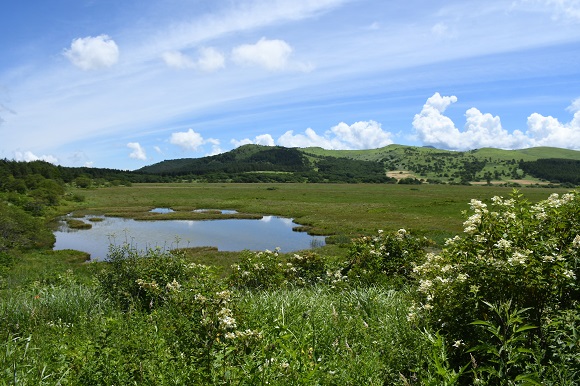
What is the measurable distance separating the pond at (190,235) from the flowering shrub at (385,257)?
21.5 m

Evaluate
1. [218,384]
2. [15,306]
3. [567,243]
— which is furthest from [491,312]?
[15,306]

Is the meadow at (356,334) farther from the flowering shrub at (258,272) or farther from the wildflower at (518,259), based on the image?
the flowering shrub at (258,272)

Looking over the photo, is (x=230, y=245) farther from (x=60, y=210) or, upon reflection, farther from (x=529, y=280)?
(x=60, y=210)

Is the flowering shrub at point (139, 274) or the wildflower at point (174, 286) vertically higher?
the wildflower at point (174, 286)

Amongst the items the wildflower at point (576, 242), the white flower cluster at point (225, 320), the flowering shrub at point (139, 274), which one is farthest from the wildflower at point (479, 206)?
the flowering shrub at point (139, 274)

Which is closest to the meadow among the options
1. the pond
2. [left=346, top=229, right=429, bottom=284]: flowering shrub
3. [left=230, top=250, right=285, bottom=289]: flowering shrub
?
[left=346, top=229, right=429, bottom=284]: flowering shrub

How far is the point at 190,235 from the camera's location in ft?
149

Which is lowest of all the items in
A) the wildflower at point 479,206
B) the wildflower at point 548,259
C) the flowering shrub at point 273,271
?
the flowering shrub at point 273,271

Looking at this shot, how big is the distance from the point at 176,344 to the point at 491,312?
4.68 m

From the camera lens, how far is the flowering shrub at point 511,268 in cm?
511

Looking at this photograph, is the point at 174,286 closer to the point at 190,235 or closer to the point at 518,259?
the point at 518,259

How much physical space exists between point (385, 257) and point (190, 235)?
1394 inches

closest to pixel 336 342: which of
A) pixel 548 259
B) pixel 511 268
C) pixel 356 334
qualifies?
pixel 356 334

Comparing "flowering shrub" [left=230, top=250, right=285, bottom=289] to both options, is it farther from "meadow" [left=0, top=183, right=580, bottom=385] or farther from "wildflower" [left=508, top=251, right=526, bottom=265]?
"wildflower" [left=508, top=251, right=526, bottom=265]
